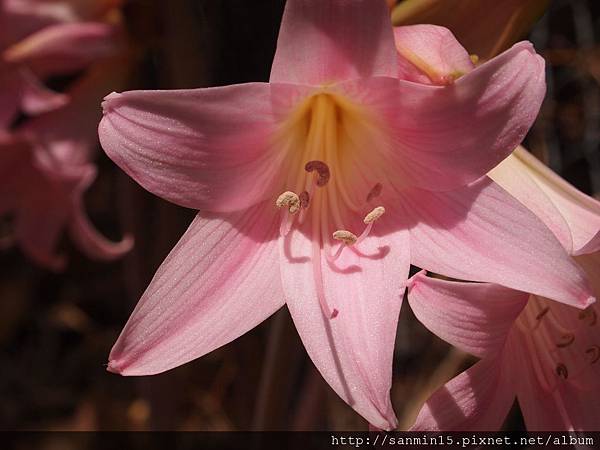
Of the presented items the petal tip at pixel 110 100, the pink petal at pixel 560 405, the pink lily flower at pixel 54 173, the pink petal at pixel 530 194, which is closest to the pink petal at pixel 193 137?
the petal tip at pixel 110 100

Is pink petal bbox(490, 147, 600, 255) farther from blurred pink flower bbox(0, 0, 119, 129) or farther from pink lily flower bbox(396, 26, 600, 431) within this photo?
blurred pink flower bbox(0, 0, 119, 129)

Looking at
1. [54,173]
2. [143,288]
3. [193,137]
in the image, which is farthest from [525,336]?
[54,173]

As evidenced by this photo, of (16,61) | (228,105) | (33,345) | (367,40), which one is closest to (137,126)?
(228,105)

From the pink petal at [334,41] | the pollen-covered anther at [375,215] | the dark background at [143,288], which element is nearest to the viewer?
the pink petal at [334,41]

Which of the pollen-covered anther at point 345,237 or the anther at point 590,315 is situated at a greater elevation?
the pollen-covered anther at point 345,237

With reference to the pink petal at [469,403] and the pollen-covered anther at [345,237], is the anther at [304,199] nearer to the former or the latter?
the pollen-covered anther at [345,237]

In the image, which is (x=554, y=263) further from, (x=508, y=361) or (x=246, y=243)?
(x=246, y=243)

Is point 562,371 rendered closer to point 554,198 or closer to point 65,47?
point 554,198
